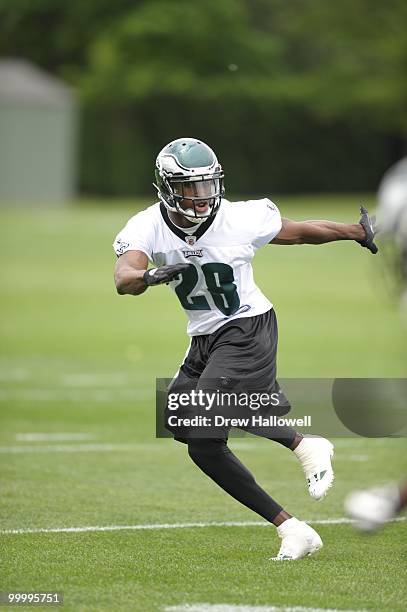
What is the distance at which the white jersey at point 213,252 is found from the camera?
5.97 metres

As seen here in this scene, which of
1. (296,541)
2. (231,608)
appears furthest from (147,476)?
(231,608)

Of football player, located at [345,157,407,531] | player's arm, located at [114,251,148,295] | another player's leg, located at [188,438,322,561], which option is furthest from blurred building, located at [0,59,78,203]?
football player, located at [345,157,407,531]

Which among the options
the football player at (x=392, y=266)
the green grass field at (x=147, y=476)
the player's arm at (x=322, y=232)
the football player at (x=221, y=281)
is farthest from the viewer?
the player's arm at (x=322, y=232)

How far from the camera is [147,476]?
309 inches

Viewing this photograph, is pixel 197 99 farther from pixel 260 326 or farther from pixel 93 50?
pixel 260 326

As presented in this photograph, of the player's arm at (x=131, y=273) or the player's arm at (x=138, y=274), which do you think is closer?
the player's arm at (x=138, y=274)

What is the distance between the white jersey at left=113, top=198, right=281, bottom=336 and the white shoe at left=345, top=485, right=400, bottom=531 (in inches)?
57.7

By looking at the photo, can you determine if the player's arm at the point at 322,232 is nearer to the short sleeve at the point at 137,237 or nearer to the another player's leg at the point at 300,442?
the another player's leg at the point at 300,442

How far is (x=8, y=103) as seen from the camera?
135 ft

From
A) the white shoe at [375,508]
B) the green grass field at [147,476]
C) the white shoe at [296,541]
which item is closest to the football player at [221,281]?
the white shoe at [296,541]

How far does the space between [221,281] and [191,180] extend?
1.68 ft

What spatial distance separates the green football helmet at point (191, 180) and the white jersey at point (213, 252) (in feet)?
0.38

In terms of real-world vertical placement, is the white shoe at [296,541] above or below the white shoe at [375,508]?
below

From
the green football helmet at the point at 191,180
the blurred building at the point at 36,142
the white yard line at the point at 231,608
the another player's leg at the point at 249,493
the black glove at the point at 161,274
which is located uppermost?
the blurred building at the point at 36,142
